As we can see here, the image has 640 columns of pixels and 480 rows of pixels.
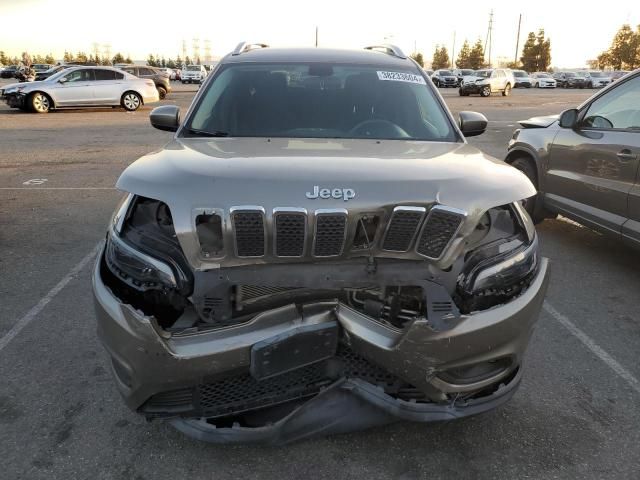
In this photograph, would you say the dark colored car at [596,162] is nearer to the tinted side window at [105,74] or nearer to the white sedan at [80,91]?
the white sedan at [80,91]

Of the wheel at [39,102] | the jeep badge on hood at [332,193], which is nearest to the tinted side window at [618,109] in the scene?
the jeep badge on hood at [332,193]

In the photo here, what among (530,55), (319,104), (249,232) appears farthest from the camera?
(530,55)

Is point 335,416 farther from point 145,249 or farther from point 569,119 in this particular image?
point 569,119

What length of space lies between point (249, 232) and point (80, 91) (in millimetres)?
19854

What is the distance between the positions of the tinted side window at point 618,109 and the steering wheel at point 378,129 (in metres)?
2.40

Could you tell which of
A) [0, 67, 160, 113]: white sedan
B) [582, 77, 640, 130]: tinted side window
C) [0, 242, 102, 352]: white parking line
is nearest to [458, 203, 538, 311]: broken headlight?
[582, 77, 640, 130]: tinted side window

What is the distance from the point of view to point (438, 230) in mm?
2266

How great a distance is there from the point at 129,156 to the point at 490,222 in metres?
9.62

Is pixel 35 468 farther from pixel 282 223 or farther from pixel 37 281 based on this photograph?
pixel 37 281

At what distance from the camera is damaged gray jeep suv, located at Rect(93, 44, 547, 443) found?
2.14 m

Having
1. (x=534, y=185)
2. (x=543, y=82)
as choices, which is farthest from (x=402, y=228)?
(x=543, y=82)

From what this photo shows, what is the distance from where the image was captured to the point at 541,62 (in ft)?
281

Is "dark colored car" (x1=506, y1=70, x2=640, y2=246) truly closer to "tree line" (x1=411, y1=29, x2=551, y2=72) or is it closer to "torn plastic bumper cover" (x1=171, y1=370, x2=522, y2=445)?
"torn plastic bumper cover" (x1=171, y1=370, x2=522, y2=445)

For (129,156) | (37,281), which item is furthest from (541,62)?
(37,281)
